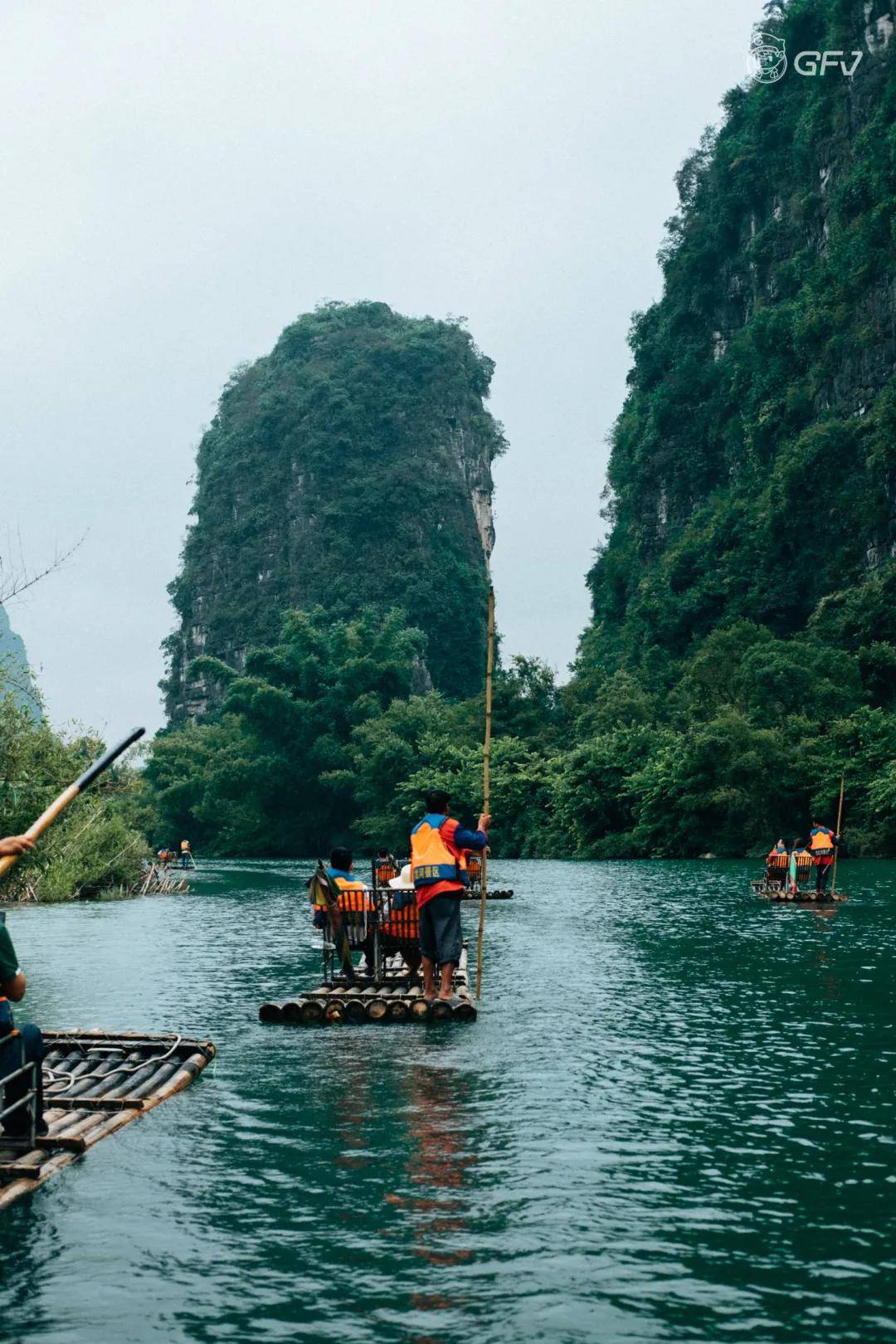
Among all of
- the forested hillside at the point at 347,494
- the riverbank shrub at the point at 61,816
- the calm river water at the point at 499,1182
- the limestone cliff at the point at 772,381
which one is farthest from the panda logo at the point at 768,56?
the calm river water at the point at 499,1182

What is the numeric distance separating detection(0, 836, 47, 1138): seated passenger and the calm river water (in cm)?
39

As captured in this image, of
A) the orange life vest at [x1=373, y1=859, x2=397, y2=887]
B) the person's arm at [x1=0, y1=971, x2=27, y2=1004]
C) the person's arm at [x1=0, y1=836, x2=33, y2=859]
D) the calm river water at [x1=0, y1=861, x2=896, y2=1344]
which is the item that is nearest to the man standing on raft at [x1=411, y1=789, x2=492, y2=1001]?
the calm river water at [x1=0, y1=861, x2=896, y2=1344]

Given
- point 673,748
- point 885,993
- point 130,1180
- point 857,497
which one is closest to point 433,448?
point 857,497

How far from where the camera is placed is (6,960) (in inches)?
290

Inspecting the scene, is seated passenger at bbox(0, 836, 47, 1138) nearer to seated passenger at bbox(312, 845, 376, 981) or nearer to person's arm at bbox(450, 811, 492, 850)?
person's arm at bbox(450, 811, 492, 850)

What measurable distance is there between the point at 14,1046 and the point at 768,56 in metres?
87.3

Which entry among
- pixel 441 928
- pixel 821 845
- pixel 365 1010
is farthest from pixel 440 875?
pixel 821 845

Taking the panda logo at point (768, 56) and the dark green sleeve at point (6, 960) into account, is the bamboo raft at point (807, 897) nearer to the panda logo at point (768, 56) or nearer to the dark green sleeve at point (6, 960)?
the dark green sleeve at point (6, 960)

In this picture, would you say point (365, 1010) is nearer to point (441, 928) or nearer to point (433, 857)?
point (441, 928)

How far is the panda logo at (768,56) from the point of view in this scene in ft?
274

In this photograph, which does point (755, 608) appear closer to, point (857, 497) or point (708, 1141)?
point (857, 497)

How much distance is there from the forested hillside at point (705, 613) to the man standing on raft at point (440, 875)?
35403 millimetres

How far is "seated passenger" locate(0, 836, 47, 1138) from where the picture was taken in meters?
7.42

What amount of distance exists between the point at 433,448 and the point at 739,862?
73541mm
